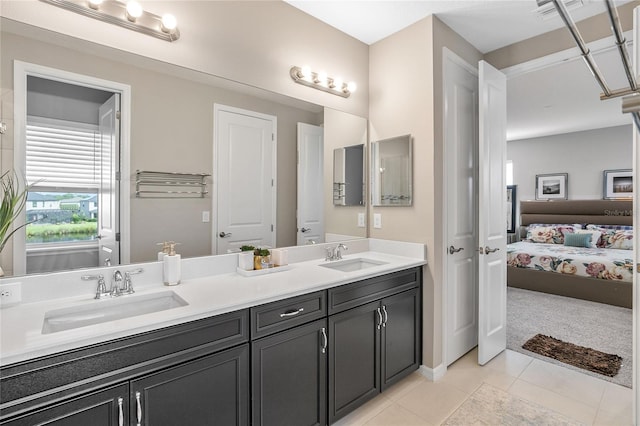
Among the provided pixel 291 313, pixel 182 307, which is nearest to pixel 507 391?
pixel 291 313

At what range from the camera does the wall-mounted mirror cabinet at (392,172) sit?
2549 mm

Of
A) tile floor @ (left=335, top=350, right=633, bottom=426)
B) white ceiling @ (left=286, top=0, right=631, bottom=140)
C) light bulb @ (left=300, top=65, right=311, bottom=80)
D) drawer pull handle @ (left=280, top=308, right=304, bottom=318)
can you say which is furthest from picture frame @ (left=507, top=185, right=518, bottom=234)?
drawer pull handle @ (left=280, top=308, right=304, bottom=318)

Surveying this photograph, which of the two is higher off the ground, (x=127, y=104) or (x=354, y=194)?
(x=127, y=104)

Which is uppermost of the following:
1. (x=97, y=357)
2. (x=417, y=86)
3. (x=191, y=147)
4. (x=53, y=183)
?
(x=417, y=86)

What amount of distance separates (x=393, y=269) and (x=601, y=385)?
1738 millimetres

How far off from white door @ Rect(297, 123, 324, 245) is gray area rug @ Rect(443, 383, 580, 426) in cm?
146

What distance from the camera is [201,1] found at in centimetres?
186

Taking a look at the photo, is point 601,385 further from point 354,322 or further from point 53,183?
point 53,183

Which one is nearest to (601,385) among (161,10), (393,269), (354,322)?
(393,269)

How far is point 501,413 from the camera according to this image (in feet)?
6.59

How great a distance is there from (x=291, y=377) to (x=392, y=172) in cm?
172

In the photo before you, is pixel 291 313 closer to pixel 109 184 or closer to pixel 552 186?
pixel 109 184

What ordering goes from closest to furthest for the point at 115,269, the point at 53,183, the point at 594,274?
the point at 53,183 < the point at 115,269 < the point at 594,274

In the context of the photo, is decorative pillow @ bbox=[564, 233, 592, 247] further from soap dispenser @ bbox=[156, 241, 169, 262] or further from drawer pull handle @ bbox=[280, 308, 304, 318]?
soap dispenser @ bbox=[156, 241, 169, 262]
